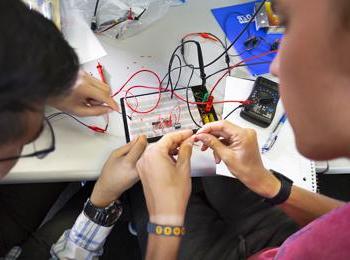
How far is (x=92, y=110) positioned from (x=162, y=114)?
18 centimetres

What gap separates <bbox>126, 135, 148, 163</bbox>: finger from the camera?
823 mm

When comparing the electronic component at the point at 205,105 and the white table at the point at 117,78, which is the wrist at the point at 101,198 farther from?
the electronic component at the point at 205,105

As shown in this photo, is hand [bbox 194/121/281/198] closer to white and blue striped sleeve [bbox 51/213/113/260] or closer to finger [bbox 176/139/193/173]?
finger [bbox 176/139/193/173]

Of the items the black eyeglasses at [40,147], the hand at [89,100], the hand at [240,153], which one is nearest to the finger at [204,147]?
the hand at [240,153]

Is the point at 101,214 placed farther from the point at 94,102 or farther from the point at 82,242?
the point at 94,102

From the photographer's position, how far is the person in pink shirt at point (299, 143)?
1.35 ft

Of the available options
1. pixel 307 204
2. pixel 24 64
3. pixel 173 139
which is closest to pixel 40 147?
pixel 24 64

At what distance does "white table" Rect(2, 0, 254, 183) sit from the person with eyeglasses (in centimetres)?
4

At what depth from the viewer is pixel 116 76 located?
0.97m

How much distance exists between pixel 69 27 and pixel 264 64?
22.3 inches

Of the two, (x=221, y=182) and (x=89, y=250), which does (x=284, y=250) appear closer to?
(x=221, y=182)

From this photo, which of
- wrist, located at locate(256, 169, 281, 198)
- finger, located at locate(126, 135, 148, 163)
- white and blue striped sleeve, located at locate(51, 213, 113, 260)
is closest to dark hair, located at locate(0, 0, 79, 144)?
finger, located at locate(126, 135, 148, 163)

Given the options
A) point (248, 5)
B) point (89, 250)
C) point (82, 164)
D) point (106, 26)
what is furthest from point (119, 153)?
point (248, 5)

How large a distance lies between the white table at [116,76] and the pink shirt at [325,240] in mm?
286
